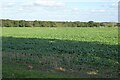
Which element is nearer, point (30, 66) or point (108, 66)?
point (30, 66)

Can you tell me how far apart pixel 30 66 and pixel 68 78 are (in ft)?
12.1

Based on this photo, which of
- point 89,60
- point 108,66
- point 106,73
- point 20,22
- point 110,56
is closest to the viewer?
point 106,73

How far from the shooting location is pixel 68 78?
46.0 feet

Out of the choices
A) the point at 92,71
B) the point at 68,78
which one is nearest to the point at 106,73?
the point at 92,71

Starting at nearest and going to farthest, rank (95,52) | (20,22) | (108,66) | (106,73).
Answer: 1. (106,73)
2. (108,66)
3. (95,52)
4. (20,22)

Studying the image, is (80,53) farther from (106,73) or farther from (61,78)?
(61,78)

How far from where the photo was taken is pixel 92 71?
17.2 m

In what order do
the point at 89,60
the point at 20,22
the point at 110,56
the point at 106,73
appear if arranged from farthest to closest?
the point at 20,22
the point at 110,56
the point at 89,60
the point at 106,73

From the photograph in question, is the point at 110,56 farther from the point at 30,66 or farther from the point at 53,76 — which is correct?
the point at 53,76

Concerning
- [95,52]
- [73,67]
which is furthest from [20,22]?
[73,67]

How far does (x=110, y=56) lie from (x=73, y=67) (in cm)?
561

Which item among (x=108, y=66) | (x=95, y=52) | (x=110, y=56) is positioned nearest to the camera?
(x=108, y=66)

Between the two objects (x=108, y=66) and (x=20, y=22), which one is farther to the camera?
(x=20, y=22)

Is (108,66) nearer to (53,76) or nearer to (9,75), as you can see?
(53,76)
